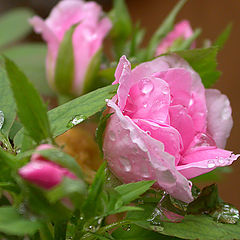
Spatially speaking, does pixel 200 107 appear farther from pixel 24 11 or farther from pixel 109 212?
pixel 24 11

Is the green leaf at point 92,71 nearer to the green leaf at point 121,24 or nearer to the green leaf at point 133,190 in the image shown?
the green leaf at point 121,24

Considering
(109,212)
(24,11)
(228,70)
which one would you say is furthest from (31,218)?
(228,70)

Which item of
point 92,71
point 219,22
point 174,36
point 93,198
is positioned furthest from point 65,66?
point 219,22

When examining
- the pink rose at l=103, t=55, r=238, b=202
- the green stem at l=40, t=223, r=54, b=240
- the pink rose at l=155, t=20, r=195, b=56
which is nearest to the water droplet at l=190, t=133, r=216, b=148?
the pink rose at l=103, t=55, r=238, b=202

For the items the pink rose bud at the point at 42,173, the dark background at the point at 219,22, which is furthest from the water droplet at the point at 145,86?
the dark background at the point at 219,22

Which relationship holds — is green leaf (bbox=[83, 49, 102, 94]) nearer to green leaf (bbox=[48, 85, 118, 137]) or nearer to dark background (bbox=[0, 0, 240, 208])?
green leaf (bbox=[48, 85, 118, 137])

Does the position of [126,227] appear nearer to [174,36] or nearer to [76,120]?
[76,120]
